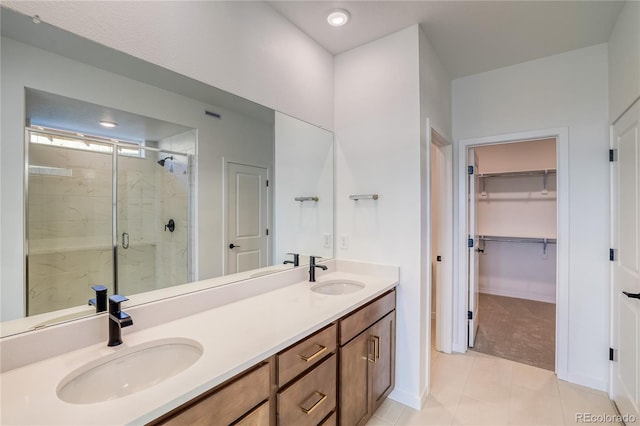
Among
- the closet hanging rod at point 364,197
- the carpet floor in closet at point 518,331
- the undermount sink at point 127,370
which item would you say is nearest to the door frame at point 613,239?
the carpet floor in closet at point 518,331

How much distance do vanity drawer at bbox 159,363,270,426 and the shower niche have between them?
26.0 inches

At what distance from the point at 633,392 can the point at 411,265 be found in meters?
Answer: 1.44

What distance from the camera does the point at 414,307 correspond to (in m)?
2.06

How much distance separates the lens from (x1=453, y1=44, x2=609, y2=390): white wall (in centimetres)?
221

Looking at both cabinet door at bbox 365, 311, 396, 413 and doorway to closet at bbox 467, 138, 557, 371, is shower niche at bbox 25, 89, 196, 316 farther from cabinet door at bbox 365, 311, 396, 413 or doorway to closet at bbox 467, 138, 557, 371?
doorway to closet at bbox 467, 138, 557, 371

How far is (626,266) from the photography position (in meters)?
1.87

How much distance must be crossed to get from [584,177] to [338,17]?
225 centimetres

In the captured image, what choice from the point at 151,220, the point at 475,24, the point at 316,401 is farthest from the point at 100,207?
the point at 475,24

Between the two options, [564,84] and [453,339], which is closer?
[564,84]

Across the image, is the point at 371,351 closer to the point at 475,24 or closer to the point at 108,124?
the point at 108,124

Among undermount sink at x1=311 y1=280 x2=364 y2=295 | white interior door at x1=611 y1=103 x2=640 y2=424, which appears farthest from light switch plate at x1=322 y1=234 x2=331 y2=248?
white interior door at x1=611 y1=103 x2=640 y2=424

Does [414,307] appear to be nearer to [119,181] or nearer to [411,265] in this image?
[411,265]

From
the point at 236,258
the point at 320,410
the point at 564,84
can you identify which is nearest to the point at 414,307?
the point at 320,410

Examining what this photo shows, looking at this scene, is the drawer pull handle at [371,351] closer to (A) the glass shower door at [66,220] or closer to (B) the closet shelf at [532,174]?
(A) the glass shower door at [66,220]
